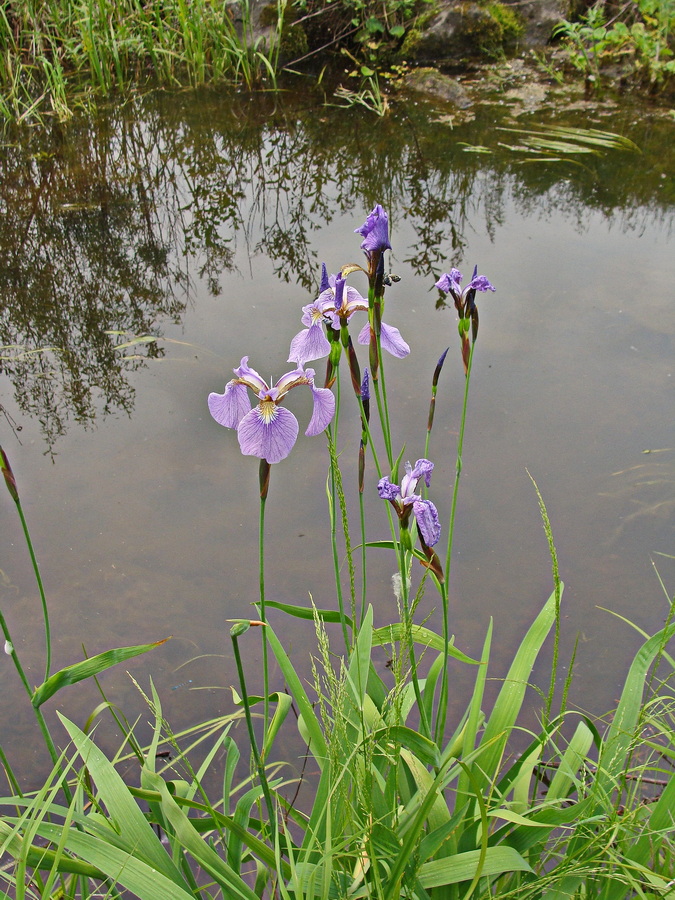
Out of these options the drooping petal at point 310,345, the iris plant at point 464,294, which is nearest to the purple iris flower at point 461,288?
the iris plant at point 464,294

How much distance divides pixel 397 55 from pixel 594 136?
2.11 meters

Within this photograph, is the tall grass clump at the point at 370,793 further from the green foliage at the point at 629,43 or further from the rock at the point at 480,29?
the rock at the point at 480,29

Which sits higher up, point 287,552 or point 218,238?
point 218,238

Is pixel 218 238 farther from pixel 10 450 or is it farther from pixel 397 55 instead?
pixel 397 55

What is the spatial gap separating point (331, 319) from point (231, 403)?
0.71 feet

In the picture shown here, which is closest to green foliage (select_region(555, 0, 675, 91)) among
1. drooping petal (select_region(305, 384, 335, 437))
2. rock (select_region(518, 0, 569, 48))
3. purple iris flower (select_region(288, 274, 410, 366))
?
rock (select_region(518, 0, 569, 48))

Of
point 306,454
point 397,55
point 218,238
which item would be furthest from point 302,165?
point 306,454

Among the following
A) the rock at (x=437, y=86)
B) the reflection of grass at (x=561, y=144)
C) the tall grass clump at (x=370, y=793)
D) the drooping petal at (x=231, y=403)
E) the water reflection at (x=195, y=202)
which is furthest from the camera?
the rock at (x=437, y=86)

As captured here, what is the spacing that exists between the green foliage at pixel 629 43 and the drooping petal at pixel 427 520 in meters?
5.02

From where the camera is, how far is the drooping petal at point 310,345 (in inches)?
51.7

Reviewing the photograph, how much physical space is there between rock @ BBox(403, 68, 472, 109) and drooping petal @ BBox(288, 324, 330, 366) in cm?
462

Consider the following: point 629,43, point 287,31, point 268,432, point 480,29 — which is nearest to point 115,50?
point 287,31

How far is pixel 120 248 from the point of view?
3674 millimetres

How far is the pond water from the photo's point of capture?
2.03 m
